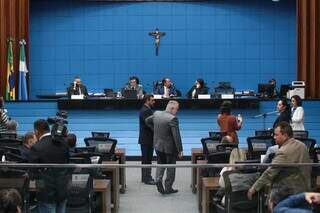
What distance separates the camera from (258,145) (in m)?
9.95

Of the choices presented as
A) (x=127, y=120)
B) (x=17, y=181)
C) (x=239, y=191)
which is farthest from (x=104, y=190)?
(x=127, y=120)

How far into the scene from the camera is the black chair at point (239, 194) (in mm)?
6227

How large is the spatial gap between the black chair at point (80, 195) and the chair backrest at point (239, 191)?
135 centimetres

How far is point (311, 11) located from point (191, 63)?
4204mm

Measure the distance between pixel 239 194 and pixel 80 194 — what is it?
5.20ft

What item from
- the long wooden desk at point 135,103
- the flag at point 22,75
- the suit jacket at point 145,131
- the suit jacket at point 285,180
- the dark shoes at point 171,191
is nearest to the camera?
the suit jacket at point 285,180

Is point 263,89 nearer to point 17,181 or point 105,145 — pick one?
point 105,145

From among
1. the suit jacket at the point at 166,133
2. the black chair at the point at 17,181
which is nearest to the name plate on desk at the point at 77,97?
the suit jacket at the point at 166,133

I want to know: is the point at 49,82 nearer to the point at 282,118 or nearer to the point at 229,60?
the point at 229,60

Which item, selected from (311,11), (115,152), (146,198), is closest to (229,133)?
(115,152)

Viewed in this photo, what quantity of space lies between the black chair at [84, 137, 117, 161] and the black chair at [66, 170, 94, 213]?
3362mm

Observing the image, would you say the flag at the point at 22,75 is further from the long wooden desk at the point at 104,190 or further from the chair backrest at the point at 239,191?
the chair backrest at the point at 239,191

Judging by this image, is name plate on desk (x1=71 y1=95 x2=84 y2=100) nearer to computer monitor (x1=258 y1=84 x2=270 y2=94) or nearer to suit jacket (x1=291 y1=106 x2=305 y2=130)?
computer monitor (x1=258 y1=84 x2=270 y2=94)

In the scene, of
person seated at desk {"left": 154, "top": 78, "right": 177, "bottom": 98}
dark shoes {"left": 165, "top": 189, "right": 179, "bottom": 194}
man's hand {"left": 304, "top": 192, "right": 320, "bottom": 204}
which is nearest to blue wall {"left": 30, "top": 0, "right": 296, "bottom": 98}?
person seated at desk {"left": 154, "top": 78, "right": 177, "bottom": 98}
